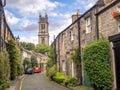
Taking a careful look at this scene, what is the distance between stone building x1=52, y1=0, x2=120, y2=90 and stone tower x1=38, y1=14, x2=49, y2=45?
126 m

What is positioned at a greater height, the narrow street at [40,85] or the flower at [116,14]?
the flower at [116,14]

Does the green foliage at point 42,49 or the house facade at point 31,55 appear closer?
the house facade at point 31,55

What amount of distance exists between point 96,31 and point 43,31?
14267cm

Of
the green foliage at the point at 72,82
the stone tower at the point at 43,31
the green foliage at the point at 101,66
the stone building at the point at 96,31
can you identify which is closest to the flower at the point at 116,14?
the stone building at the point at 96,31

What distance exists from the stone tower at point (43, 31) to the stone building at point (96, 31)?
126112 millimetres

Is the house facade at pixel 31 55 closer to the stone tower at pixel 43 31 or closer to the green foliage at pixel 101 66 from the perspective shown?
the stone tower at pixel 43 31

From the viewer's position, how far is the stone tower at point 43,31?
159 m

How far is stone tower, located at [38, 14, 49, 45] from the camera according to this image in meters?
159

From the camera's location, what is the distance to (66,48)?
31.8 meters

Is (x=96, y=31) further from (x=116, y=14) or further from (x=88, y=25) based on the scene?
(x=116, y=14)

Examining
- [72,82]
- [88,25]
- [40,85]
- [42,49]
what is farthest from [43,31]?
[88,25]

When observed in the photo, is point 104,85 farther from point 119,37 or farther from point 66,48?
point 66,48

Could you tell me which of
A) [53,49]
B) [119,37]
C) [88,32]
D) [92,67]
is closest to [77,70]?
[88,32]

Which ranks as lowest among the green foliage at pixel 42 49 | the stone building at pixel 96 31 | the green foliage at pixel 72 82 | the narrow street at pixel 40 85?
the narrow street at pixel 40 85
